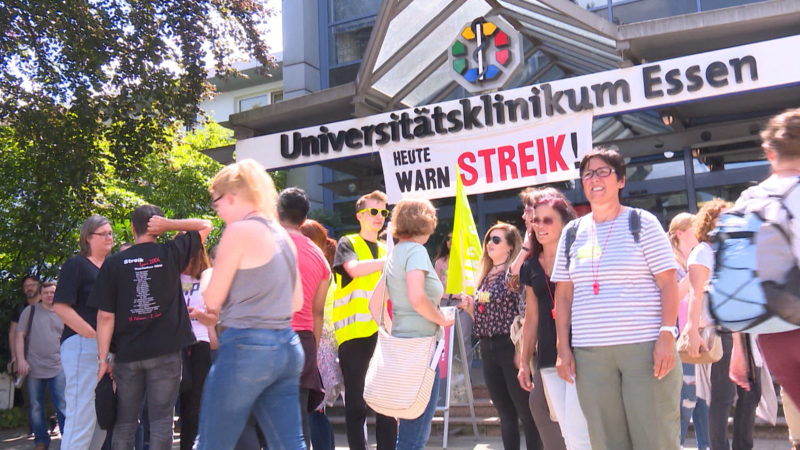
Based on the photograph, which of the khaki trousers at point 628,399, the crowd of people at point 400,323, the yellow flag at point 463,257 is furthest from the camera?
the yellow flag at point 463,257

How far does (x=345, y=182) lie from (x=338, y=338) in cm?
737

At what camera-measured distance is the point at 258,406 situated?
332 centimetres

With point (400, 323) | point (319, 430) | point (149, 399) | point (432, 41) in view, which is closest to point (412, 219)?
point (400, 323)

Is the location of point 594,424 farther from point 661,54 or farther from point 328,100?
point 328,100

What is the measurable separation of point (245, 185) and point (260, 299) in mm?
557

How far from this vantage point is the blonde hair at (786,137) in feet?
10.7

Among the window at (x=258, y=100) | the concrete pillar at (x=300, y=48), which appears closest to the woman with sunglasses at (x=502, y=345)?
the concrete pillar at (x=300, y=48)

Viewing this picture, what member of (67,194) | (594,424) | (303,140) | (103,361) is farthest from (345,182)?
(594,424)

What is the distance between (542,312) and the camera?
4371mm

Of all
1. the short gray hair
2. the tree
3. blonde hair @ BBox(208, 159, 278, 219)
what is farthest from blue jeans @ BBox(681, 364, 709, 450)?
the tree

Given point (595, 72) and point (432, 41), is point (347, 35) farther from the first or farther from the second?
point (595, 72)

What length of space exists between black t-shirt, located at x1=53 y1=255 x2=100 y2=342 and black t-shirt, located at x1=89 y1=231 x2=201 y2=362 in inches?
23.5

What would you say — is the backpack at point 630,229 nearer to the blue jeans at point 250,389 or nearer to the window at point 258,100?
the blue jeans at point 250,389

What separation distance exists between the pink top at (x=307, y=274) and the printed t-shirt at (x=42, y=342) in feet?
16.5
